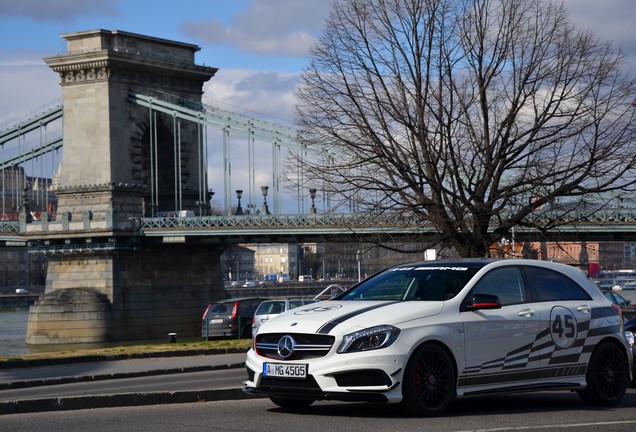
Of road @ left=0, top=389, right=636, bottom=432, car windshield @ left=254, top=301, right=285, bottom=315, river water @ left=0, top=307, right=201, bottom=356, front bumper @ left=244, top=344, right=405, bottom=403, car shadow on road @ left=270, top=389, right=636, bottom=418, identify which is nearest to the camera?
road @ left=0, top=389, right=636, bottom=432

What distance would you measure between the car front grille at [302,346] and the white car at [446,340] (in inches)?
0.4

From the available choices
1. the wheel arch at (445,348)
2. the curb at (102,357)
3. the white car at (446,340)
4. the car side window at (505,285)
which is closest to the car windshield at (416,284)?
the white car at (446,340)

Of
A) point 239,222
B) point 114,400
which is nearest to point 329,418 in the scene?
point 114,400

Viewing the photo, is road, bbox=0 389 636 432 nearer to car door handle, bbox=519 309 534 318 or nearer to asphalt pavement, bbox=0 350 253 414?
asphalt pavement, bbox=0 350 253 414

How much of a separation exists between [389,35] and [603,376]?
17.0m

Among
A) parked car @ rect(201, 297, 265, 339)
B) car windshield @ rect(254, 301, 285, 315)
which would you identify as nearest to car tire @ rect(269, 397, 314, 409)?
car windshield @ rect(254, 301, 285, 315)

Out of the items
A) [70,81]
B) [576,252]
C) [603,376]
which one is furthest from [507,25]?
[576,252]

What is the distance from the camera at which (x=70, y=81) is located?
68.2 m

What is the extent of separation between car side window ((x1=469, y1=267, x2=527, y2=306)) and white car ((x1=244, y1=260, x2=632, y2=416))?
0.04 ft

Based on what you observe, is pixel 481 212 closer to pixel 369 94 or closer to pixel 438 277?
pixel 369 94

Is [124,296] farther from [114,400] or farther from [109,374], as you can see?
[114,400]

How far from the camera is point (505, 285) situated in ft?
39.0

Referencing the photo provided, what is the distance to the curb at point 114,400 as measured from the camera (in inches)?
465

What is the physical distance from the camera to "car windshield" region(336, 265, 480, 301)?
11508mm
